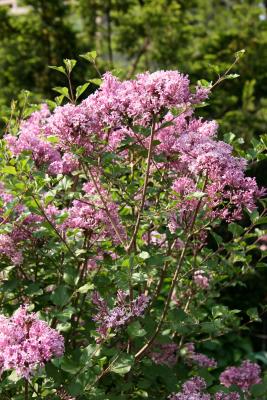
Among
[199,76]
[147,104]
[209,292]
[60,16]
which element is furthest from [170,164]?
[60,16]

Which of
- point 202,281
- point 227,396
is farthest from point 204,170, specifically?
point 202,281

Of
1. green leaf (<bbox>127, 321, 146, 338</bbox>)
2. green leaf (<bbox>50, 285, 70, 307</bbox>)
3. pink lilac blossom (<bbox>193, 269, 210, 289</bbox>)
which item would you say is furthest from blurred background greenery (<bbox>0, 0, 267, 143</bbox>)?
green leaf (<bbox>127, 321, 146, 338</bbox>)

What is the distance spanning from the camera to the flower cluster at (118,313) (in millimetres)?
2096

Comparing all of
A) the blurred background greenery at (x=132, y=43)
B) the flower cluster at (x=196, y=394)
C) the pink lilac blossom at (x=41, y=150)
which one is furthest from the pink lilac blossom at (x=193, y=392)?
the blurred background greenery at (x=132, y=43)

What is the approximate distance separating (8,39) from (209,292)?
7430 mm

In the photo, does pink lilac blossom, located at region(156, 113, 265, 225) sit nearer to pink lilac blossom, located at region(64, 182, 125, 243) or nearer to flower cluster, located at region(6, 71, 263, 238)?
flower cluster, located at region(6, 71, 263, 238)

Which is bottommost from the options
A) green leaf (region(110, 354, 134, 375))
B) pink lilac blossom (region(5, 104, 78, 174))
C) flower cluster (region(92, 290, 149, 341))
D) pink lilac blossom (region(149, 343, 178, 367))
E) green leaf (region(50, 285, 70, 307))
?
pink lilac blossom (region(149, 343, 178, 367))

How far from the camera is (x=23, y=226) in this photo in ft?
8.08

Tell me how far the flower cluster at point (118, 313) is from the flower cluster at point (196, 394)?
367 mm

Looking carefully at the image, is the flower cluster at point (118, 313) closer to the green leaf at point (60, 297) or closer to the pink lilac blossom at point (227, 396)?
the green leaf at point (60, 297)

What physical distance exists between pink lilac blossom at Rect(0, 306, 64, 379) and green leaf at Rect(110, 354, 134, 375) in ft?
0.99

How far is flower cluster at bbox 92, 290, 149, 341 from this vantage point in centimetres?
210

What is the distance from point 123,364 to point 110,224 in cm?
57

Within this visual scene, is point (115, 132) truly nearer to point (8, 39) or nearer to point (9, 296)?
point (9, 296)
